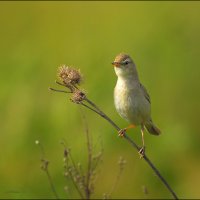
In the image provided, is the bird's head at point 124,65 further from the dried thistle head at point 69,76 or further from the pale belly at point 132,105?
the dried thistle head at point 69,76

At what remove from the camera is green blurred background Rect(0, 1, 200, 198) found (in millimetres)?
7391

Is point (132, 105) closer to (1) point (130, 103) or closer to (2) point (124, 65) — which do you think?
(1) point (130, 103)

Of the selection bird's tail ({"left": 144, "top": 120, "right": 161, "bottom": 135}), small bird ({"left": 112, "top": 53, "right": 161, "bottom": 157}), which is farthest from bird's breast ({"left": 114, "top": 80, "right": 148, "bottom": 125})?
bird's tail ({"left": 144, "top": 120, "right": 161, "bottom": 135})

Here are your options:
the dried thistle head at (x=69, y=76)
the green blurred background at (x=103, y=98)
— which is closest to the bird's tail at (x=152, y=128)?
the green blurred background at (x=103, y=98)

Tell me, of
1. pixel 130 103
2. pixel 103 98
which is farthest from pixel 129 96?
pixel 103 98

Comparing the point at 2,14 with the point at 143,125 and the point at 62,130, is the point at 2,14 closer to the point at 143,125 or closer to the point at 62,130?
the point at 62,130

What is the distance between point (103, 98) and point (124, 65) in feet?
10.6

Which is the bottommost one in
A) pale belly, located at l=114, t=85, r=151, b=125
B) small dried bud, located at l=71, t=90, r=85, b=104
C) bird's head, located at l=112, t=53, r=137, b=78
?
pale belly, located at l=114, t=85, r=151, b=125

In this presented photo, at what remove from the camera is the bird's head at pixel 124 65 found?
485cm

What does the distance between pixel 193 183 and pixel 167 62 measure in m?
2.02

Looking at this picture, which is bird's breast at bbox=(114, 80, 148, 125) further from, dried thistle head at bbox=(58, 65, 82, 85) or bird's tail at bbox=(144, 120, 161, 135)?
dried thistle head at bbox=(58, 65, 82, 85)

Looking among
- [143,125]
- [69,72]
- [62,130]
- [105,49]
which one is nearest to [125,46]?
[105,49]

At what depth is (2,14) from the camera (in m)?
12.5

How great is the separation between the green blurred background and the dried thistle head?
4.78ft
